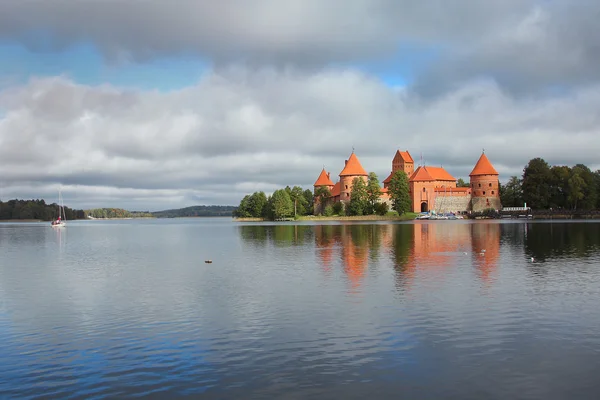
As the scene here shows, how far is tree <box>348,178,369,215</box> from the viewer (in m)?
106

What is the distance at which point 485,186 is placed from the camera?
120m

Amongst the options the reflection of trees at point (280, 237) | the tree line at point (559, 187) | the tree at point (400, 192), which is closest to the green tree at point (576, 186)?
the tree line at point (559, 187)

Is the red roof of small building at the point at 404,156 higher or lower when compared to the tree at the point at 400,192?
higher

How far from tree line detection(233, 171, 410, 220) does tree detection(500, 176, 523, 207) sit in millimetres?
25176

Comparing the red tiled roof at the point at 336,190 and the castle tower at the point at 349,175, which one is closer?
the castle tower at the point at 349,175

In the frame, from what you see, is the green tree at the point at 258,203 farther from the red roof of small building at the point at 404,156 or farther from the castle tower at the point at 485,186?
the castle tower at the point at 485,186

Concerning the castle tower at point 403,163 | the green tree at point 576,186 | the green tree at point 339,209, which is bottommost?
the green tree at point 339,209

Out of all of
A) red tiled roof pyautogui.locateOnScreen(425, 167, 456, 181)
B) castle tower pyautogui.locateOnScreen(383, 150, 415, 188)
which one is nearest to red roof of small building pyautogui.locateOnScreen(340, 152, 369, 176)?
castle tower pyautogui.locateOnScreen(383, 150, 415, 188)

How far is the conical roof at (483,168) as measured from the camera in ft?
395

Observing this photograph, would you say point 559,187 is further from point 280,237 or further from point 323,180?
point 280,237

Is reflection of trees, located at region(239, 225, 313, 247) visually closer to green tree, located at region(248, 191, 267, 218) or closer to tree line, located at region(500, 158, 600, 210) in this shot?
tree line, located at region(500, 158, 600, 210)

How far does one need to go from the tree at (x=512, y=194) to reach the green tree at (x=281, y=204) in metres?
48.6

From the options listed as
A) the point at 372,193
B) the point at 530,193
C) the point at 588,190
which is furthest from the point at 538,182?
the point at 372,193

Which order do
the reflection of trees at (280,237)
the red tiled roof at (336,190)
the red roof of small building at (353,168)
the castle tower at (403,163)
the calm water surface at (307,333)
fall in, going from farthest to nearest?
the castle tower at (403,163) → the red tiled roof at (336,190) → the red roof of small building at (353,168) → the reflection of trees at (280,237) → the calm water surface at (307,333)
